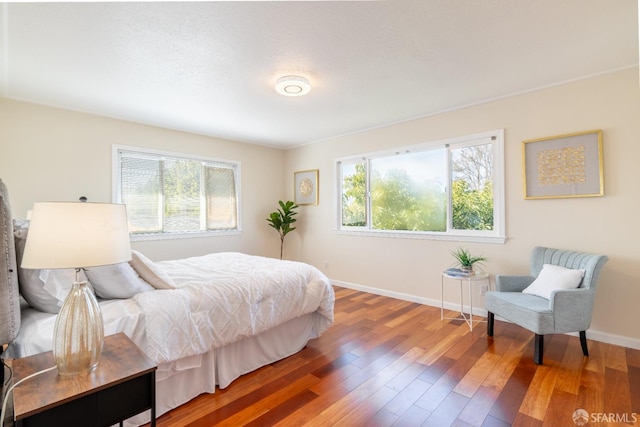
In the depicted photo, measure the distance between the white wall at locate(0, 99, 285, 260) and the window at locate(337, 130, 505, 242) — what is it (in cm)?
214

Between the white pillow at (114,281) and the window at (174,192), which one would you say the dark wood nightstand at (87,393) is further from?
the window at (174,192)

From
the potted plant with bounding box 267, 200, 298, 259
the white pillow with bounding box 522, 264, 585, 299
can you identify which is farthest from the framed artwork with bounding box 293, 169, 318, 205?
the white pillow with bounding box 522, 264, 585, 299

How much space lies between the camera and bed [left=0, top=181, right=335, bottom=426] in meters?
1.47

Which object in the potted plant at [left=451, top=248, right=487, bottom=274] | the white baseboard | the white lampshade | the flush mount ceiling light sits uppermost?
the flush mount ceiling light

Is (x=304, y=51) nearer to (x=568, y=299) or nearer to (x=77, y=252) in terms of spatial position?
(x=77, y=252)

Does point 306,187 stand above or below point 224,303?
above

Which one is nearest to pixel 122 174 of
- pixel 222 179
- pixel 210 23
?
pixel 222 179

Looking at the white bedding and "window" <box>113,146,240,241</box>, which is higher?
"window" <box>113,146,240,241</box>

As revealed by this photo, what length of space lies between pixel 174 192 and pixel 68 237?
3.52 meters

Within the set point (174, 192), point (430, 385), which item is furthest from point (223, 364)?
point (174, 192)

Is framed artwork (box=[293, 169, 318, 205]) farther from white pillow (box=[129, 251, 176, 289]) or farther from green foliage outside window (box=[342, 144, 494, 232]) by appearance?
white pillow (box=[129, 251, 176, 289])

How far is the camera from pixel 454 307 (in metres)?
3.56

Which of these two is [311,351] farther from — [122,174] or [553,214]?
[122,174]

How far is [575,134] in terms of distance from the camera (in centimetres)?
279
